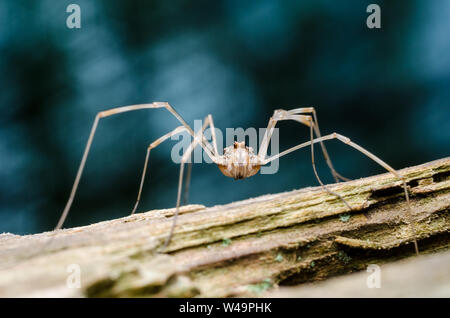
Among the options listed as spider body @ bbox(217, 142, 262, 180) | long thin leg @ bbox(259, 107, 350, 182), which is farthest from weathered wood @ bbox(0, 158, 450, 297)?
spider body @ bbox(217, 142, 262, 180)

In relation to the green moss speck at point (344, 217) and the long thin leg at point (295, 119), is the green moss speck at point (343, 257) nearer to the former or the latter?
the green moss speck at point (344, 217)

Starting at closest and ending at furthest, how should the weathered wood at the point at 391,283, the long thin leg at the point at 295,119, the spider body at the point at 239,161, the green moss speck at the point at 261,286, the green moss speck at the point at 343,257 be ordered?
1. the weathered wood at the point at 391,283
2. the green moss speck at the point at 261,286
3. the green moss speck at the point at 343,257
4. the long thin leg at the point at 295,119
5. the spider body at the point at 239,161

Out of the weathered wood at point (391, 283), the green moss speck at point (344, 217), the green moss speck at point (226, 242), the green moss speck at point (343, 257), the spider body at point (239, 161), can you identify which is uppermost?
the spider body at point (239, 161)

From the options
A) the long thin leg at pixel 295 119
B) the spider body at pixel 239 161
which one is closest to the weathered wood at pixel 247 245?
the long thin leg at pixel 295 119

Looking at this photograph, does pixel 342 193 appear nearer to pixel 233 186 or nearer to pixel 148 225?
pixel 148 225

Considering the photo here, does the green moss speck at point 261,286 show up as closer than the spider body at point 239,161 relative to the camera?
Yes
